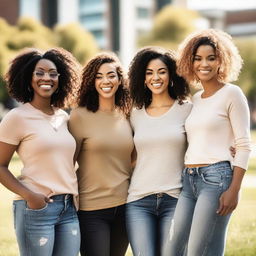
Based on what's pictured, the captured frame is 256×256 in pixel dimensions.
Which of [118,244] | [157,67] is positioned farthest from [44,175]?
[157,67]

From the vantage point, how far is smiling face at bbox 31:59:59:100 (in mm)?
5016

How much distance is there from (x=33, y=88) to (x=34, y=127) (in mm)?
448

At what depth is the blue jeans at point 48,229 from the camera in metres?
4.64

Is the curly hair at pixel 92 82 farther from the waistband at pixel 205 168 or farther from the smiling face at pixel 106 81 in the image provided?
the waistband at pixel 205 168

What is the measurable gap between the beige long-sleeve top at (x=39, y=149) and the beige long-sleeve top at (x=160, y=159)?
24.3 inches

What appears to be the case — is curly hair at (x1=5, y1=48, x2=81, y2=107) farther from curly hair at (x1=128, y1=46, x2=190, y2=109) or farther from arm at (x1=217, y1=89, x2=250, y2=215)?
arm at (x1=217, y1=89, x2=250, y2=215)

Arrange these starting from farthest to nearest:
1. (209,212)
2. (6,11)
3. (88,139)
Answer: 1. (6,11)
2. (88,139)
3. (209,212)

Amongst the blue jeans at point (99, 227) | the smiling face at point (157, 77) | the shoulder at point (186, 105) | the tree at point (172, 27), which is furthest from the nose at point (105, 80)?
the tree at point (172, 27)

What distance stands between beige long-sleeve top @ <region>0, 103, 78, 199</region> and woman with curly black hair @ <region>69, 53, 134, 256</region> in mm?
341

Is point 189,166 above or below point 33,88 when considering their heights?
below

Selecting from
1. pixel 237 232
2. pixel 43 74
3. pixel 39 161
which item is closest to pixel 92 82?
pixel 43 74

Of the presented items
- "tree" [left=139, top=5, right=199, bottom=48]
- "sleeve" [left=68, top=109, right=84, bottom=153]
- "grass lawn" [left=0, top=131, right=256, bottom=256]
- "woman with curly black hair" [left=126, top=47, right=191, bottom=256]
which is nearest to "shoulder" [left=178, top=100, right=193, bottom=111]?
"woman with curly black hair" [left=126, top=47, right=191, bottom=256]

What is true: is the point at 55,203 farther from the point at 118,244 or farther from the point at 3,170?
the point at 118,244

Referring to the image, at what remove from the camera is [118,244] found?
212 inches
